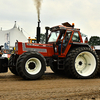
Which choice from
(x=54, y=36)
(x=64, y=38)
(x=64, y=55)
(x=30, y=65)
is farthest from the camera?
(x=54, y=36)

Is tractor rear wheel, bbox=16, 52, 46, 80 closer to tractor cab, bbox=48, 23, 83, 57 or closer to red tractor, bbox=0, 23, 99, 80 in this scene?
red tractor, bbox=0, 23, 99, 80

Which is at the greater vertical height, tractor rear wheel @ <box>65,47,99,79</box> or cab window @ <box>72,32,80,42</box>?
cab window @ <box>72,32,80,42</box>

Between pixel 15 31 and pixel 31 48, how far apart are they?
2544cm

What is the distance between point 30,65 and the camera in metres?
6.48

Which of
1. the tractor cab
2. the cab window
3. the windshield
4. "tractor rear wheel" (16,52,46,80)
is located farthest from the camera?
the windshield

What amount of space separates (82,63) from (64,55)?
3.17 feet

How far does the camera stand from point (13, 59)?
708 centimetres

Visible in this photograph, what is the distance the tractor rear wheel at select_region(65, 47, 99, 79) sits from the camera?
22.7ft

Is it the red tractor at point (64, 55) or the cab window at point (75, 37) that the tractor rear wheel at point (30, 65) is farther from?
the cab window at point (75, 37)

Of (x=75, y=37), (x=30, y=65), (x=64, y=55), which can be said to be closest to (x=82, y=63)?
(x=64, y=55)

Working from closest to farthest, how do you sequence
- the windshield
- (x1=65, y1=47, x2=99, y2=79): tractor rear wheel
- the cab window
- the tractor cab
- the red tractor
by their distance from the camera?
the red tractor
(x1=65, y1=47, x2=99, y2=79): tractor rear wheel
the tractor cab
the cab window
the windshield

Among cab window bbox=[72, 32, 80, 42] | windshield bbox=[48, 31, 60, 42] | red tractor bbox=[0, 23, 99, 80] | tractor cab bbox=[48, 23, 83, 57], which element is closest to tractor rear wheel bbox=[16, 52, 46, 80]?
red tractor bbox=[0, 23, 99, 80]

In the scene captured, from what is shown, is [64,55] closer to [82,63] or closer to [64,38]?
[64,38]

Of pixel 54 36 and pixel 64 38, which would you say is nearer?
pixel 64 38
